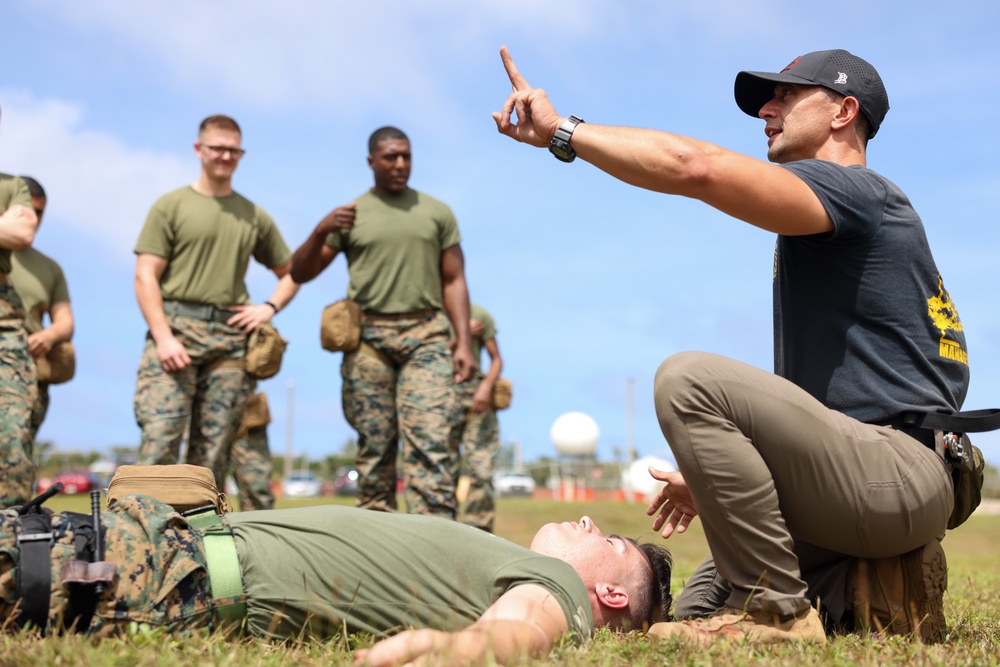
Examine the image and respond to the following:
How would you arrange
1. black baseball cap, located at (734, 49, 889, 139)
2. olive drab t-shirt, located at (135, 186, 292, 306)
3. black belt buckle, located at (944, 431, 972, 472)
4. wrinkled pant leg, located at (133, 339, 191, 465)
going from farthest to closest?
olive drab t-shirt, located at (135, 186, 292, 306), wrinkled pant leg, located at (133, 339, 191, 465), black baseball cap, located at (734, 49, 889, 139), black belt buckle, located at (944, 431, 972, 472)

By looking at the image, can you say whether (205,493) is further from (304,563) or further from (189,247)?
(189,247)

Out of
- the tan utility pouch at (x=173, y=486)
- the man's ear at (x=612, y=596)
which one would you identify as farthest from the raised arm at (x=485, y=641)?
the tan utility pouch at (x=173, y=486)

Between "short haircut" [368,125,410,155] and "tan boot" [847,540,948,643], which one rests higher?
"short haircut" [368,125,410,155]

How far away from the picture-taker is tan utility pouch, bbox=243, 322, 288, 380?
770cm

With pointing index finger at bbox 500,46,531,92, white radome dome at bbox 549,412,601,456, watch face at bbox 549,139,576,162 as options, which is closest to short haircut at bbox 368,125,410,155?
pointing index finger at bbox 500,46,531,92

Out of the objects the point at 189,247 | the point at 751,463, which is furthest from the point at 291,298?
the point at 751,463

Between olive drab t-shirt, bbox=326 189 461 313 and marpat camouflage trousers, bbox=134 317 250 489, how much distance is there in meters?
0.96

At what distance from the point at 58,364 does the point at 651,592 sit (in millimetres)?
6721

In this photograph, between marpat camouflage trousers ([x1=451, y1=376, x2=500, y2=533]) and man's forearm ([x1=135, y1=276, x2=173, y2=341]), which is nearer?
man's forearm ([x1=135, y1=276, x2=173, y2=341])

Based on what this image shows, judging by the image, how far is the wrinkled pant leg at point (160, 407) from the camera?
7.12 meters

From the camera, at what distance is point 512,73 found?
3.89 m

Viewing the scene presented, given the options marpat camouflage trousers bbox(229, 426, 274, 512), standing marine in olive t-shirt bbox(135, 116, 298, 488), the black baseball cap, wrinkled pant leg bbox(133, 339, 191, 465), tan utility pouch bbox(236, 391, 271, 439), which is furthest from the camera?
tan utility pouch bbox(236, 391, 271, 439)

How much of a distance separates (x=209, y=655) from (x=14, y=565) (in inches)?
25.7

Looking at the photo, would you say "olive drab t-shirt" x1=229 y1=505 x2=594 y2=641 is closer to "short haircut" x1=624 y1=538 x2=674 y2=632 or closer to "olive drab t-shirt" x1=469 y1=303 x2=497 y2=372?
"short haircut" x1=624 y1=538 x2=674 y2=632
